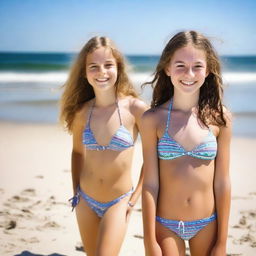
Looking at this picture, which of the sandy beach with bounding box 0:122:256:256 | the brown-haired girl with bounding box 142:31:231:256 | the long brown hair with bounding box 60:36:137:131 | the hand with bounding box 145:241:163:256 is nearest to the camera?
the hand with bounding box 145:241:163:256

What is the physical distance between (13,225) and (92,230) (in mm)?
1775

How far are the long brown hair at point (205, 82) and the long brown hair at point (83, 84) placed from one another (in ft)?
2.39

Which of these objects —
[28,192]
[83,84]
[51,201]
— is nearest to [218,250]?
[83,84]

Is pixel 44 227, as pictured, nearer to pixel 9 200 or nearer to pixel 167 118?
pixel 9 200

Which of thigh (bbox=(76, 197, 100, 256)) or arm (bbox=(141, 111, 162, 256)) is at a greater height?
arm (bbox=(141, 111, 162, 256))

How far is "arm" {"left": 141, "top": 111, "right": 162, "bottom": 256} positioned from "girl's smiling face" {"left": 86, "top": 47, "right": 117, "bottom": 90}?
0.80 meters

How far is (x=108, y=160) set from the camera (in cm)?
319

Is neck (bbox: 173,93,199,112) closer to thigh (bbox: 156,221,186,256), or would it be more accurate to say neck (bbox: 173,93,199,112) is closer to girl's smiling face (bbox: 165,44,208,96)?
girl's smiling face (bbox: 165,44,208,96)

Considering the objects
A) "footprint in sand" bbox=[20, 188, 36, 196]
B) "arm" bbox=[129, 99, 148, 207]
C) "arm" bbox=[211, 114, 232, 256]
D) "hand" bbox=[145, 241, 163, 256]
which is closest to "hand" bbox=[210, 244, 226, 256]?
"arm" bbox=[211, 114, 232, 256]

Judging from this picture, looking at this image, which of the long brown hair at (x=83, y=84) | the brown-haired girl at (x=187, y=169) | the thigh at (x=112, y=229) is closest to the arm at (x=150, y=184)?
the brown-haired girl at (x=187, y=169)

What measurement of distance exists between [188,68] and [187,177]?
2.31ft

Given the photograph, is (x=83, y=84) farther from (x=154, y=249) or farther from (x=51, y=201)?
(x=51, y=201)

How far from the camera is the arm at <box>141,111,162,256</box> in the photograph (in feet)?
8.11

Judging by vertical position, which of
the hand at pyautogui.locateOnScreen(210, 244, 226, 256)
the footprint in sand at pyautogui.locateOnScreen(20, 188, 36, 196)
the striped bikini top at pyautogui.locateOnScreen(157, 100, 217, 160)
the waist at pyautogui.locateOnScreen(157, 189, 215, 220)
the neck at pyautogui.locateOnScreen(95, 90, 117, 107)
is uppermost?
the neck at pyautogui.locateOnScreen(95, 90, 117, 107)
